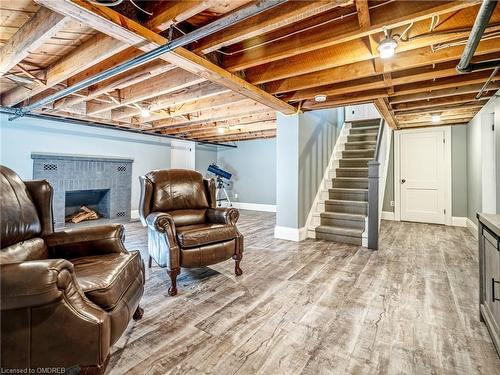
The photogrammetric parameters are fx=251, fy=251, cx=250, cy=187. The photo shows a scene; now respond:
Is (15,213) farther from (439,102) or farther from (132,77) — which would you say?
(439,102)

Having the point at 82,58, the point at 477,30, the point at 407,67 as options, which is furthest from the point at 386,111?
the point at 82,58

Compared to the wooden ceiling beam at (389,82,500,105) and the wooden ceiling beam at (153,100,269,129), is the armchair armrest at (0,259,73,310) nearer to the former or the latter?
the wooden ceiling beam at (153,100,269,129)

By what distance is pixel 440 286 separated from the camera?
7.54ft

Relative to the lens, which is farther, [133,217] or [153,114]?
[133,217]

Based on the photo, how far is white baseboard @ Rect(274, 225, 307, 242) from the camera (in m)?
3.87

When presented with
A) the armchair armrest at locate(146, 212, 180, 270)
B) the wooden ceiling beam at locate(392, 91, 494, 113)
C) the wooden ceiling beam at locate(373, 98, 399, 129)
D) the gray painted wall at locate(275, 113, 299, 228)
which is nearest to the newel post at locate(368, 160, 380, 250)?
the wooden ceiling beam at locate(373, 98, 399, 129)

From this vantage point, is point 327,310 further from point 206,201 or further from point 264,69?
point 264,69

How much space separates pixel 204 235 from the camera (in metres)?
2.27

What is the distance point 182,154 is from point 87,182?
95.7 inches

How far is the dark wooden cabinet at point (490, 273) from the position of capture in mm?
1392

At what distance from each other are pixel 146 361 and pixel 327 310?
1.27 metres

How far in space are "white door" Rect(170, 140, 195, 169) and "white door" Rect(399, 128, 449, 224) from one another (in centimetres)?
520

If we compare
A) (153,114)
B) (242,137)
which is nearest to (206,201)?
(153,114)

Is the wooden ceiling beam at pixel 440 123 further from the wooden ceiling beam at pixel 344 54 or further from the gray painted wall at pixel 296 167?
the wooden ceiling beam at pixel 344 54
